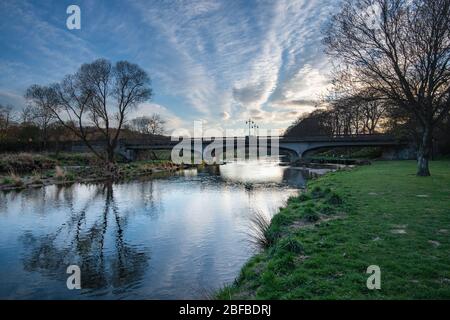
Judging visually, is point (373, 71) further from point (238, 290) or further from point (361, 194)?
point (238, 290)

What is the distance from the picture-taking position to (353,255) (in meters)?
6.75

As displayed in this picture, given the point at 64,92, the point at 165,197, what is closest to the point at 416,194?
the point at 165,197

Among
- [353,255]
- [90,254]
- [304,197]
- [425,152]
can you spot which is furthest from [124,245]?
[425,152]

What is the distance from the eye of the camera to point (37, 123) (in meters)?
62.0

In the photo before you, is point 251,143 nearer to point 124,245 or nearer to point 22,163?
point 22,163

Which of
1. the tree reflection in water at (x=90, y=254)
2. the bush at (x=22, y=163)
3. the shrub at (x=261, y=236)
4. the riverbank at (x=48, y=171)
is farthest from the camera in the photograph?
the bush at (x=22, y=163)

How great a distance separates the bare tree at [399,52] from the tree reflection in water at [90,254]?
62.9 feet

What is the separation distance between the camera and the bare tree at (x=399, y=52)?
64.6 feet

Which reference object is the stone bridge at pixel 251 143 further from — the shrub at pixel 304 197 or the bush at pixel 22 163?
the shrub at pixel 304 197

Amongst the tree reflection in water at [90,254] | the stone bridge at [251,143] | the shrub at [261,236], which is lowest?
the tree reflection in water at [90,254]

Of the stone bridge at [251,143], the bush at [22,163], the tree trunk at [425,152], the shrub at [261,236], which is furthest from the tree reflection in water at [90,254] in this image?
the stone bridge at [251,143]

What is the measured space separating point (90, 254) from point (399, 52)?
23355 millimetres

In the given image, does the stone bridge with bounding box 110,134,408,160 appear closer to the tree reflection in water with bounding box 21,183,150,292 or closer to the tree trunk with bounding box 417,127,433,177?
the tree trunk with bounding box 417,127,433,177

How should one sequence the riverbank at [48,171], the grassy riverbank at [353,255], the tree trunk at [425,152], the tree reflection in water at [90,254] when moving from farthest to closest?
the riverbank at [48,171], the tree trunk at [425,152], the tree reflection in water at [90,254], the grassy riverbank at [353,255]
